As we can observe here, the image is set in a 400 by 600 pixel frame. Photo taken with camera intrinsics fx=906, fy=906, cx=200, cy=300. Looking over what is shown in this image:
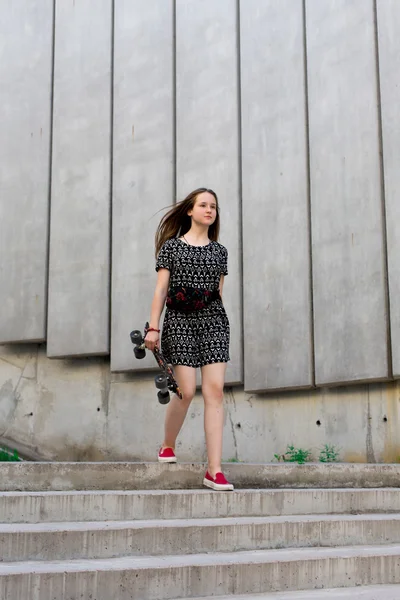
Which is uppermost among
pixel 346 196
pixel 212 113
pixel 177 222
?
pixel 212 113

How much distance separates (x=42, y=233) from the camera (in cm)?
940

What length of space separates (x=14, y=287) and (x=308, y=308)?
339cm

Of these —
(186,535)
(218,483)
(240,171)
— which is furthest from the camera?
(240,171)

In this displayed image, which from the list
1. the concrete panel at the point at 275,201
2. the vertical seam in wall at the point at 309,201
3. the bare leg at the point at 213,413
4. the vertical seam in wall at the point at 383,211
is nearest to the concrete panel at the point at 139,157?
the concrete panel at the point at 275,201

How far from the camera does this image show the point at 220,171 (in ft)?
27.5

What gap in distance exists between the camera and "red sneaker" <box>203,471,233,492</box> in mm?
5004

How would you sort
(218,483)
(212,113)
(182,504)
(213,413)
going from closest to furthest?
(182,504)
(218,483)
(213,413)
(212,113)

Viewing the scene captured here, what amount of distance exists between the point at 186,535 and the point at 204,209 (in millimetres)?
2004

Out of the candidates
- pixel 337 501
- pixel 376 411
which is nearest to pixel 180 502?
pixel 337 501

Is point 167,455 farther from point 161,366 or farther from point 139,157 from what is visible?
point 139,157

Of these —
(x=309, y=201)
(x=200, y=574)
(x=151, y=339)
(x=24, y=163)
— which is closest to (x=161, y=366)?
(x=151, y=339)

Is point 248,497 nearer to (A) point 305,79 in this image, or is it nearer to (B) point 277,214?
(B) point 277,214

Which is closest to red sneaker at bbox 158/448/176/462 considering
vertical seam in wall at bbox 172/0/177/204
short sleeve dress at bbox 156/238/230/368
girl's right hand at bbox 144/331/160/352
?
short sleeve dress at bbox 156/238/230/368

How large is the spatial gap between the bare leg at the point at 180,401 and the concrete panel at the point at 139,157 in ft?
10.2
